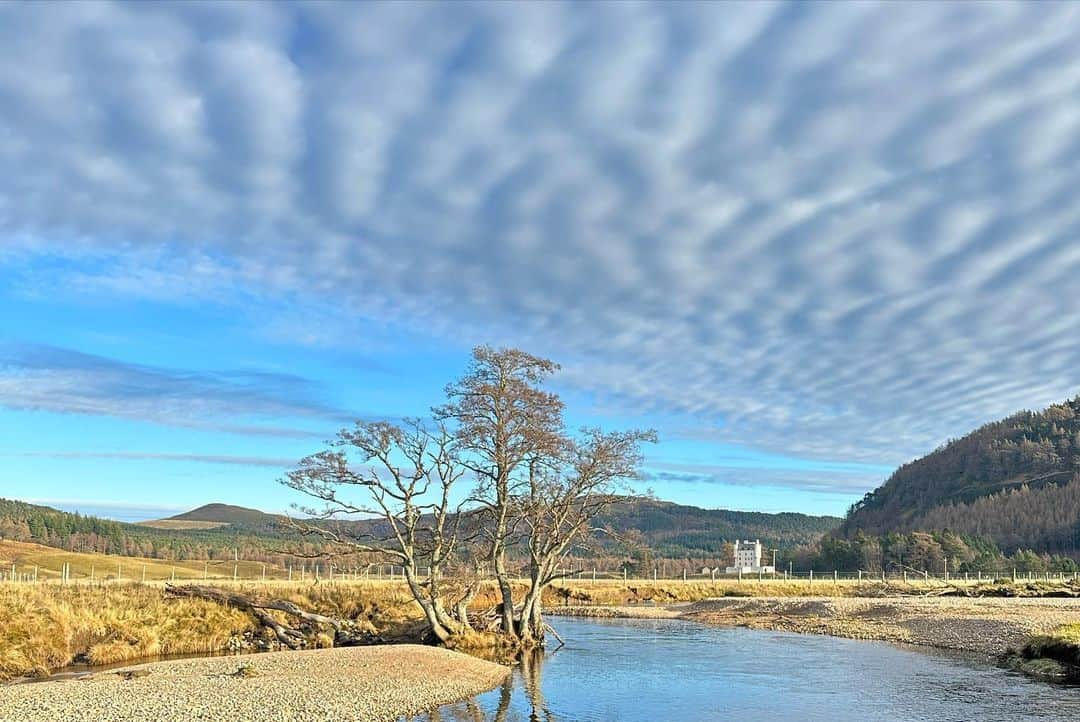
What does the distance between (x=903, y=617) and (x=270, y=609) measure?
42.1 meters

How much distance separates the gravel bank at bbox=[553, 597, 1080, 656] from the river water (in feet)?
13.6

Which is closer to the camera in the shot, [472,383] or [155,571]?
[472,383]

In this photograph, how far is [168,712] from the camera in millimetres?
24125

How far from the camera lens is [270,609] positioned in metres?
45.3

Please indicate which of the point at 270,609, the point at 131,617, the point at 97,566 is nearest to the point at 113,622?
the point at 131,617

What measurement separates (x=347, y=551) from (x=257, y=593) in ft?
31.4

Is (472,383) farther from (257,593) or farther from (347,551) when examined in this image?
(257,593)

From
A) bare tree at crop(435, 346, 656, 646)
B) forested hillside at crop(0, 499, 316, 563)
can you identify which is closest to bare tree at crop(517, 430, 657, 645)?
bare tree at crop(435, 346, 656, 646)

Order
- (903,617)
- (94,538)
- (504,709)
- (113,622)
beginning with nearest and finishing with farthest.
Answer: (504,709), (113,622), (903,617), (94,538)

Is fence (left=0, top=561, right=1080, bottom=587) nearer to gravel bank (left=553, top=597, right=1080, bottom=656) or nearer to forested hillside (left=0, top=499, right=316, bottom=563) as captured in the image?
gravel bank (left=553, top=597, right=1080, bottom=656)

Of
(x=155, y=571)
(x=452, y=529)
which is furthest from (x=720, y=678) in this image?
(x=155, y=571)

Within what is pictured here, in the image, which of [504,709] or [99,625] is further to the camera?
[99,625]

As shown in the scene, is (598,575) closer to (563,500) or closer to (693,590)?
(693,590)

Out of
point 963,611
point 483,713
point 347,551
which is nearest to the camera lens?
point 483,713
